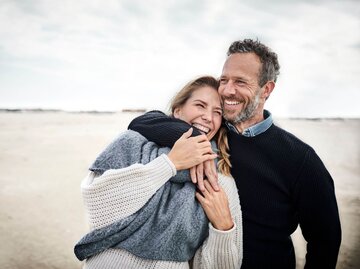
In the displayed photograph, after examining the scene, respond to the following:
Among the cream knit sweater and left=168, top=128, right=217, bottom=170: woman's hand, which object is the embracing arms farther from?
the cream knit sweater

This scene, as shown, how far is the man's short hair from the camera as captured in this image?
2.33 meters

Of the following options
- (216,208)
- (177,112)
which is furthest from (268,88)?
(216,208)

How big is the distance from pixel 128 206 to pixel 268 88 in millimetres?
1498

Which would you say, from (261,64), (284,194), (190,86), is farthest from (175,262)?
(261,64)

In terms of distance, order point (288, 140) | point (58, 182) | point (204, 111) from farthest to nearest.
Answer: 1. point (58, 182)
2. point (204, 111)
3. point (288, 140)

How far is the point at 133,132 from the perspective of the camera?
6.59ft

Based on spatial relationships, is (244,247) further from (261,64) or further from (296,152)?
(261,64)

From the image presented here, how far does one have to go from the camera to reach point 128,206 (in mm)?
1649

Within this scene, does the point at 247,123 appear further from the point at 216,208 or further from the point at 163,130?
the point at 216,208

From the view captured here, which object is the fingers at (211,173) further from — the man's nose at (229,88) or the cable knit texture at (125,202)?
the man's nose at (229,88)

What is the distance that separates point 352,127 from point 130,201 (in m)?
15.4

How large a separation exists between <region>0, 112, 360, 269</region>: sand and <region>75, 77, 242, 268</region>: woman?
277 centimetres

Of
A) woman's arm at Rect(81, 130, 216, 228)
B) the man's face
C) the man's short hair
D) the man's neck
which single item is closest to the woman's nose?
the man's face

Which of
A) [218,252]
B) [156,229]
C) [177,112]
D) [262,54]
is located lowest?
[218,252]
